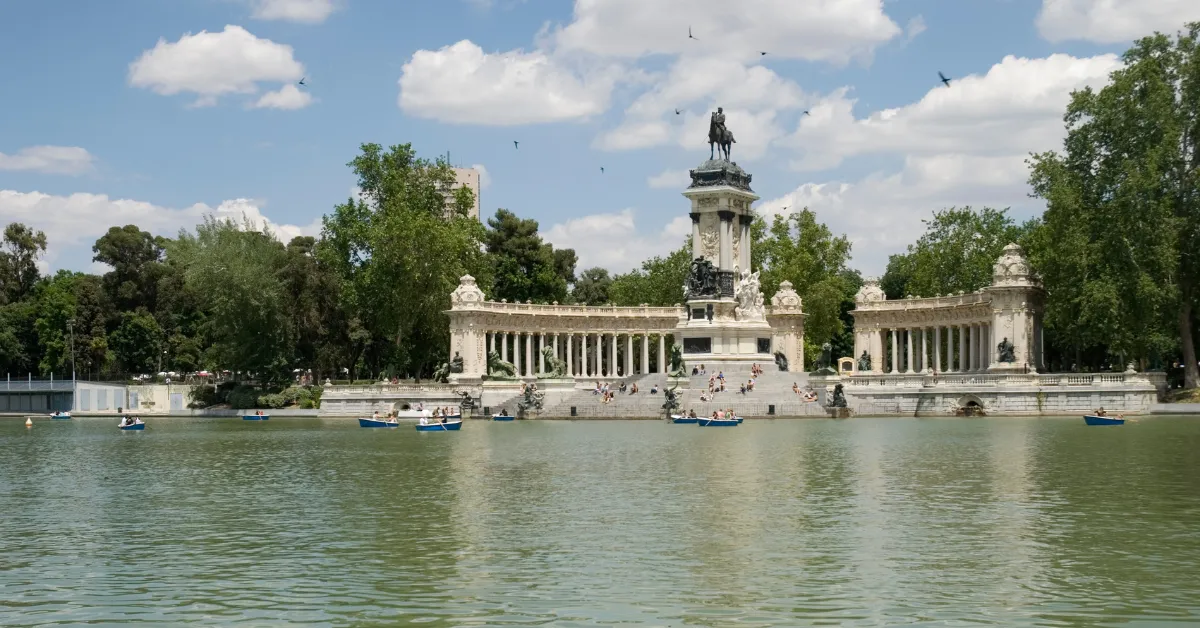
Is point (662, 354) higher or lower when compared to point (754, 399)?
higher

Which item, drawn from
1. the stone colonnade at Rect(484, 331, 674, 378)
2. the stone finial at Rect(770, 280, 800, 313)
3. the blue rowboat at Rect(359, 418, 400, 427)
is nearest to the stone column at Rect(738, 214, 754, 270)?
the stone colonnade at Rect(484, 331, 674, 378)

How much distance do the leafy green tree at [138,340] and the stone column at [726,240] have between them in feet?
168

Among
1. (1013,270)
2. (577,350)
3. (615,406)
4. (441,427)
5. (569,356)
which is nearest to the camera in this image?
(441,427)

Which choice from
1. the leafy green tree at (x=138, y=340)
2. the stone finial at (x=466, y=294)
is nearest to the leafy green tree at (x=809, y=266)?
the stone finial at (x=466, y=294)

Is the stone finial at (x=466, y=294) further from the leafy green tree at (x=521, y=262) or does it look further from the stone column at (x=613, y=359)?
the leafy green tree at (x=521, y=262)

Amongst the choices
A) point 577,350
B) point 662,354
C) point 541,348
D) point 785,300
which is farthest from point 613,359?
point 785,300

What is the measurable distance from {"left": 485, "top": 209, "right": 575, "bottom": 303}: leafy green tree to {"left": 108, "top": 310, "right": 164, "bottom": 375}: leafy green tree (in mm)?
27651

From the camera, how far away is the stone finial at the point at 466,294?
297ft

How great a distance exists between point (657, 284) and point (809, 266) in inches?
576

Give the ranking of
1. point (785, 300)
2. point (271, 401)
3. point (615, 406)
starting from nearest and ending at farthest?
point (615, 406) < point (271, 401) < point (785, 300)

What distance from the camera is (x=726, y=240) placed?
3243 inches

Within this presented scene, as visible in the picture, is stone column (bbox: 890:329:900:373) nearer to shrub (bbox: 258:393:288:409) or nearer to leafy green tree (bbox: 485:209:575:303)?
leafy green tree (bbox: 485:209:575:303)

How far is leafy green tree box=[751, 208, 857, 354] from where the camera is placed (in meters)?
102

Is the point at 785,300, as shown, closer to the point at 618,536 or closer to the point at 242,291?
the point at 242,291
